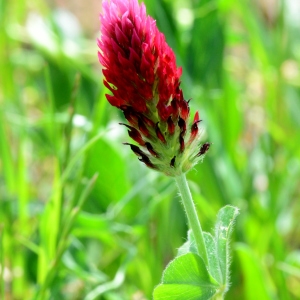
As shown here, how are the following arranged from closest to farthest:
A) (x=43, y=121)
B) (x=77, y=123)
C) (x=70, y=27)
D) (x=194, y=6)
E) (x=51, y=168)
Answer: (x=77, y=123), (x=43, y=121), (x=194, y=6), (x=51, y=168), (x=70, y=27)

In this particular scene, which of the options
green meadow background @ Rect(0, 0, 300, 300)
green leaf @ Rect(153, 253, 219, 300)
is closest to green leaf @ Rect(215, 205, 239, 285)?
green leaf @ Rect(153, 253, 219, 300)

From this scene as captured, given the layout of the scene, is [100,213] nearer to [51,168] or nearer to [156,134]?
[51,168]

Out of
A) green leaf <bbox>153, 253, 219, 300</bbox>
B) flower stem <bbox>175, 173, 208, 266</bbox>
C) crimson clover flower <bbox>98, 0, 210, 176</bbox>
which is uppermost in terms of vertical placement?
crimson clover flower <bbox>98, 0, 210, 176</bbox>

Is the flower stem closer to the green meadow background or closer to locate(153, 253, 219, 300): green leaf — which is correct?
locate(153, 253, 219, 300): green leaf

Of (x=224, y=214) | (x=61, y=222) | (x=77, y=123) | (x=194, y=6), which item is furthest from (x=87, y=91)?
(x=224, y=214)

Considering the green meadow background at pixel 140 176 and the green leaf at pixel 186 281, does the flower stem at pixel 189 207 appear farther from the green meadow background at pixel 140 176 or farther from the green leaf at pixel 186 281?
the green meadow background at pixel 140 176

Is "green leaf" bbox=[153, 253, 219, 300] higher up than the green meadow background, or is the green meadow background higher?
the green meadow background
